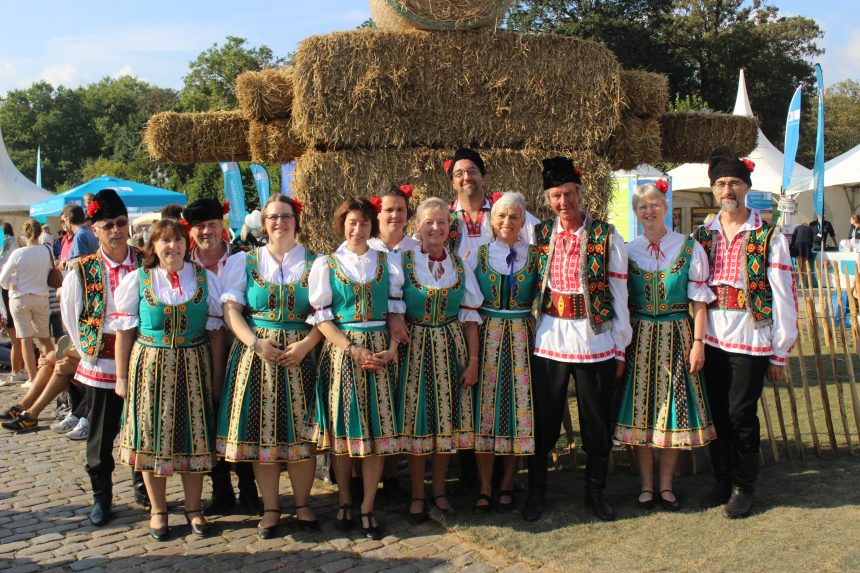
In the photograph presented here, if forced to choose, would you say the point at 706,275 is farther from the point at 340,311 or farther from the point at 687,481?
the point at 340,311

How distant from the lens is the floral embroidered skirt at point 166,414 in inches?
146

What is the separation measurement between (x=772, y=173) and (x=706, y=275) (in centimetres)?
1568

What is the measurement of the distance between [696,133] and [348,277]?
4.19m

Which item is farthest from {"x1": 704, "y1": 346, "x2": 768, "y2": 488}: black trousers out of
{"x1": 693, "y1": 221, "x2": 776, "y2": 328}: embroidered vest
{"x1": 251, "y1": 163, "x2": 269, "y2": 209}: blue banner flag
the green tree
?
the green tree

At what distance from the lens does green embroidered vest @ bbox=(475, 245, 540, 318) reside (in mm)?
3930

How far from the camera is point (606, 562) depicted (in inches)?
132

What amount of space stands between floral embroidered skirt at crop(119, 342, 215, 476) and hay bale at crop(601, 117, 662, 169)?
12.2 ft

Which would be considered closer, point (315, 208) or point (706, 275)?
point (706, 275)

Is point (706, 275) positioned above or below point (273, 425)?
above

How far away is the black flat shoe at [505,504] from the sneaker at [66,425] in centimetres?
383

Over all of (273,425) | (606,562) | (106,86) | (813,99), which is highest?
(106,86)

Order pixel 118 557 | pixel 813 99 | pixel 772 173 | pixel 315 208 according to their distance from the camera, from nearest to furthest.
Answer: pixel 118 557 < pixel 315 208 < pixel 772 173 < pixel 813 99

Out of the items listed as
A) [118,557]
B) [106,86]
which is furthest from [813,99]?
[106,86]

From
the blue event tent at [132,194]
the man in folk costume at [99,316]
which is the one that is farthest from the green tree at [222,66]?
the man in folk costume at [99,316]
